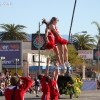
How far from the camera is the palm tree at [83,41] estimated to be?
7387cm

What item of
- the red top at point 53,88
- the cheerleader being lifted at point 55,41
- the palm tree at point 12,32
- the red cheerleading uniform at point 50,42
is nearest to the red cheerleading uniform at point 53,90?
the red top at point 53,88

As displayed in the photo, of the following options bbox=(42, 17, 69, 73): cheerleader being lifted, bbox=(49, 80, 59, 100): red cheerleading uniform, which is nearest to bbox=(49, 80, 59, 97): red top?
bbox=(49, 80, 59, 100): red cheerleading uniform

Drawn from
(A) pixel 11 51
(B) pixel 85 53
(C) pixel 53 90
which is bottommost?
(C) pixel 53 90

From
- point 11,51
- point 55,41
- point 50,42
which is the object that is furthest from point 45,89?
point 11,51

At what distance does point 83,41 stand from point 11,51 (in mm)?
23804

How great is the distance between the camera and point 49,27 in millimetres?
12625

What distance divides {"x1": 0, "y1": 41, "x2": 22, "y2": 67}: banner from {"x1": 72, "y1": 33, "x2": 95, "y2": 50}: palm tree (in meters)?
22.6

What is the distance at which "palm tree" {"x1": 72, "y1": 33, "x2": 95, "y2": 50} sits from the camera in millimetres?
73869

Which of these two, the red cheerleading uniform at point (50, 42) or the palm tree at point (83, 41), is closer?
the red cheerleading uniform at point (50, 42)

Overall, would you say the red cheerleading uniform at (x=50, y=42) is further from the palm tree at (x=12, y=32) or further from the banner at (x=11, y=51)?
the palm tree at (x=12, y=32)

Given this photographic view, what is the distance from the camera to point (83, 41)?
245 ft

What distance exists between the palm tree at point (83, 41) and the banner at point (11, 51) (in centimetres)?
2265

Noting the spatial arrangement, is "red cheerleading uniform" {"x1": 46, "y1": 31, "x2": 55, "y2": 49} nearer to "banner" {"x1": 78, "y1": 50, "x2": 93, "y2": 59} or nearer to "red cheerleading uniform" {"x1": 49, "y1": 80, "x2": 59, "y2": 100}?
"red cheerleading uniform" {"x1": 49, "y1": 80, "x2": 59, "y2": 100}

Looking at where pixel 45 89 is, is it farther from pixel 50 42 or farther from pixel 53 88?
pixel 50 42
